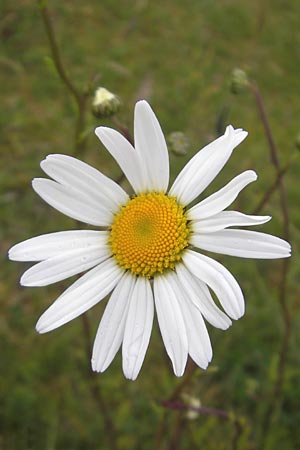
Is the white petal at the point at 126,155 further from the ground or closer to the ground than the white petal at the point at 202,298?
further from the ground

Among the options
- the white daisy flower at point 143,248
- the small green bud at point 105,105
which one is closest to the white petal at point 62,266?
the white daisy flower at point 143,248

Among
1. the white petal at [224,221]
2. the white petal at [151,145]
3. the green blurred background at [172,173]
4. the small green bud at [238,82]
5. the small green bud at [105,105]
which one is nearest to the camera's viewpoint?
the white petal at [224,221]

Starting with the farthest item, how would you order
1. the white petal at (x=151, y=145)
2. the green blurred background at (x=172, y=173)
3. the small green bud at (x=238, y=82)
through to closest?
the green blurred background at (x=172, y=173), the small green bud at (x=238, y=82), the white petal at (x=151, y=145)

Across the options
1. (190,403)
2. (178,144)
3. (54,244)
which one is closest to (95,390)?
(190,403)

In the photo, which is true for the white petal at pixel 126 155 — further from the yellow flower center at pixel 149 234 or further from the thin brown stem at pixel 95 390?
the thin brown stem at pixel 95 390

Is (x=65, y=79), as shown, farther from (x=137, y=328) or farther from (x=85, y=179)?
(x=137, y=328)

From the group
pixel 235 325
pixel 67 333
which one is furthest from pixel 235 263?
pixel 67 333

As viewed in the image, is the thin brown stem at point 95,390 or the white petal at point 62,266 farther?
the thin brown stem at point 95,390
